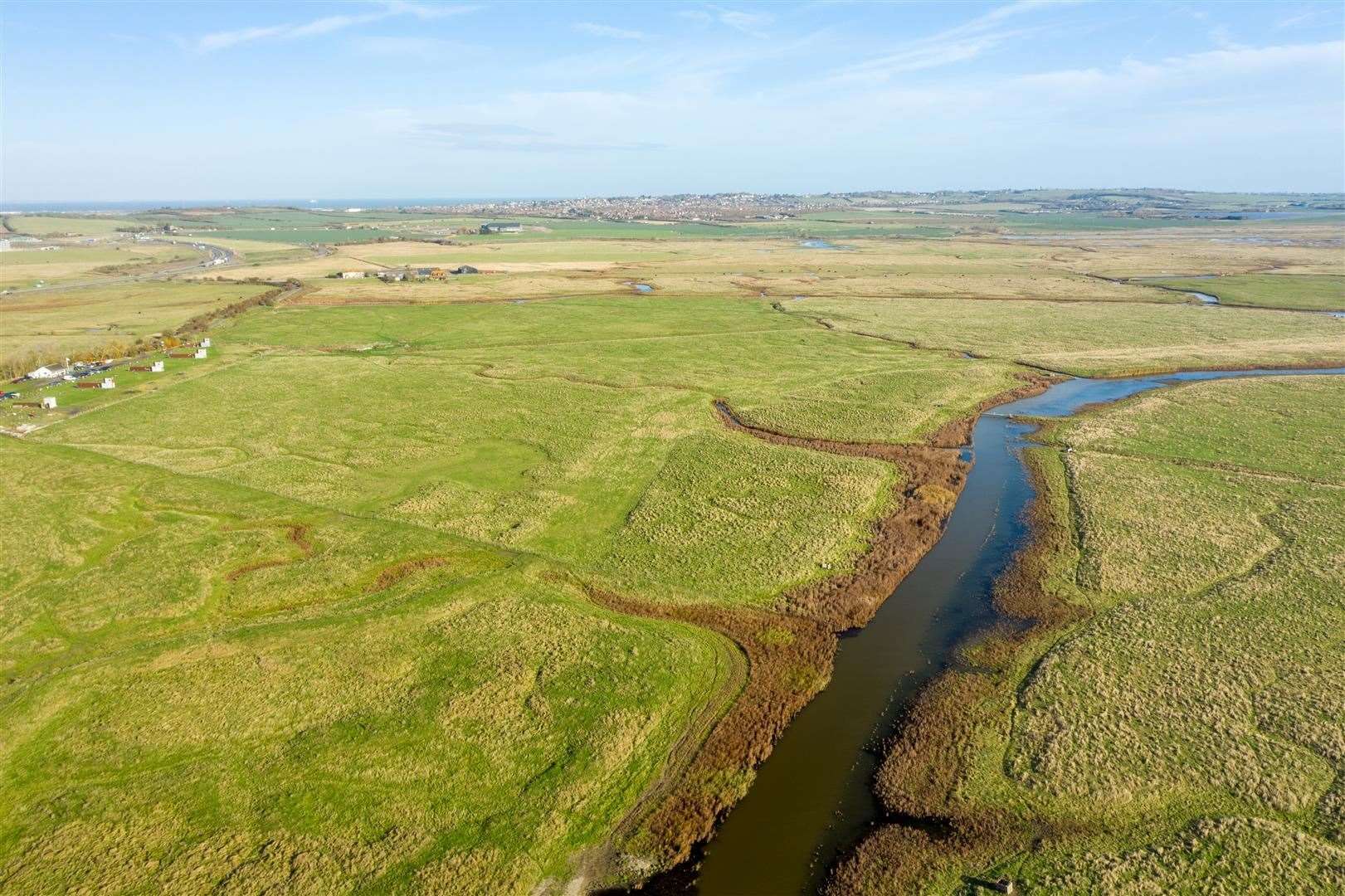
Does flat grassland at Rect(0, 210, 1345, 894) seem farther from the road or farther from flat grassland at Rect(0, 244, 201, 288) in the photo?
flat grassland at Rect(0, 244, 201, 288)

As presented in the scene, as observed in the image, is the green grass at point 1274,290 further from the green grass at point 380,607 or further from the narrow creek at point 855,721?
the narrow creek at point 855,721

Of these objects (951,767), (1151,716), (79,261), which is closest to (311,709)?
(951,767)

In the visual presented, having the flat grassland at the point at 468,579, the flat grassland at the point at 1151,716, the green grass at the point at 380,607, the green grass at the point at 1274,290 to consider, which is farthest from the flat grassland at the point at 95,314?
the green grass at the point at 1274,290

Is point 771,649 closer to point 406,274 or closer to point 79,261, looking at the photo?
point 406,274

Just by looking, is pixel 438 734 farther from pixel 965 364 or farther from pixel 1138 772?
pixel 965 364

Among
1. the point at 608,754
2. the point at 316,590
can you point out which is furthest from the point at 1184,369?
the point at 316,590
